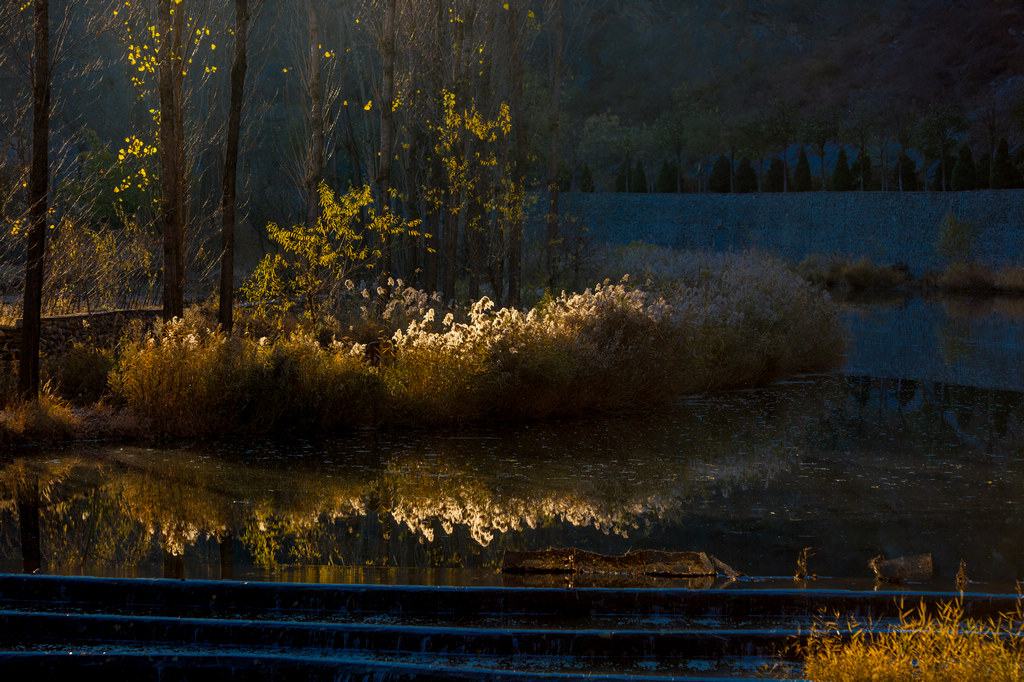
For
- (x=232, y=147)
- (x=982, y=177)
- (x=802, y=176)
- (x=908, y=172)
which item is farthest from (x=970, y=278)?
(x=232, y=147)

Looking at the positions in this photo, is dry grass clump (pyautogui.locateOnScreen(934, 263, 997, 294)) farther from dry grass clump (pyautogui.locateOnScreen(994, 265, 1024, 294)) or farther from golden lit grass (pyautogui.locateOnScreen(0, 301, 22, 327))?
golden lit grass (pyautogui.locateOnScreen(0, 301, 22, 327))

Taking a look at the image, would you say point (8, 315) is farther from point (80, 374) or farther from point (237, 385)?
point (237, 385)

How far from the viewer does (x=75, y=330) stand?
598 inches

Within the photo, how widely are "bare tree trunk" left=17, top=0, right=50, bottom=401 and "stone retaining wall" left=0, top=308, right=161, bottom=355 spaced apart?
1430 mm

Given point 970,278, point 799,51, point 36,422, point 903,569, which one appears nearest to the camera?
point 903,569

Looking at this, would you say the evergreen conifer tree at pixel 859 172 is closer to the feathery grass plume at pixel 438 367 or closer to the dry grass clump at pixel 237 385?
the feathery grass plume at pixel 438 367

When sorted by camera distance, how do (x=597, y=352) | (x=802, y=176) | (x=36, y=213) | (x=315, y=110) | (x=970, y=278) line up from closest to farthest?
(x=36, y=213) < (x=597, y=352) < (x=315, y=110) < (x=970, y=278) < (x=802, y=176)

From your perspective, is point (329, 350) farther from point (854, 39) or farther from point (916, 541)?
point (854, 39)

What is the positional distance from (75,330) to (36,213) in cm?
294

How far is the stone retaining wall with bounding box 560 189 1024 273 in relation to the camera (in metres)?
52.7

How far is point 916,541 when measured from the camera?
8172 millimetres

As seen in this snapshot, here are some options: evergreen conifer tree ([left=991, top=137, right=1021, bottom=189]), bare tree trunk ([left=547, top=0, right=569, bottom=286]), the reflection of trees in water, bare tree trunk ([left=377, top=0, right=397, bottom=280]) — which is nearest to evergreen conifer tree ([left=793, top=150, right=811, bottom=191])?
evergreen conifer tree ([left=991, top=137, right=1021, bottom=189])

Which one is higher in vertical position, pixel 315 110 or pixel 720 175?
pixel 720 175

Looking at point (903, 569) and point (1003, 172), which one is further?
point (1003, 172)
